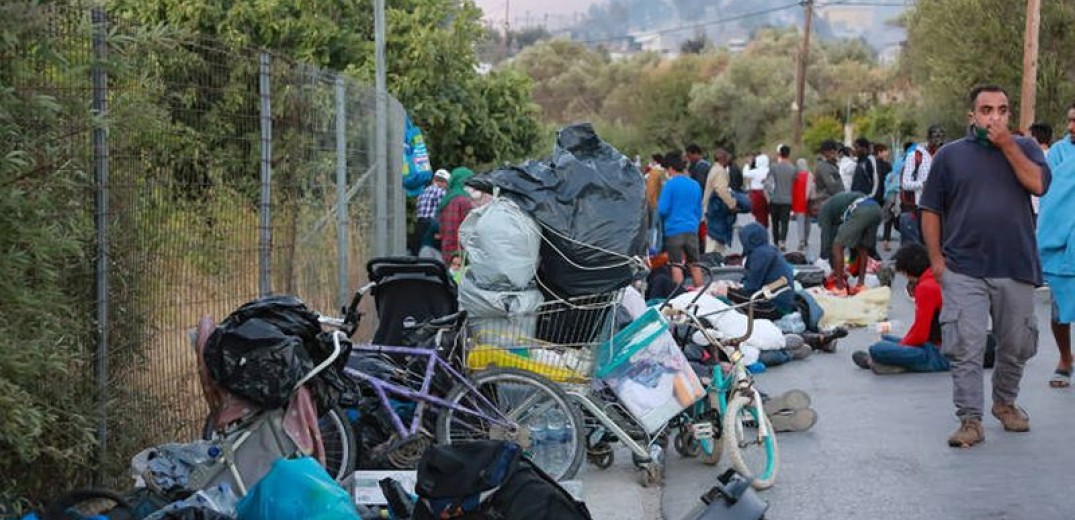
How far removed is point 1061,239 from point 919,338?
1.98 meters

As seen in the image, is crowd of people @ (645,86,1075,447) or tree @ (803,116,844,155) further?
tree @ (803,116,844,155)

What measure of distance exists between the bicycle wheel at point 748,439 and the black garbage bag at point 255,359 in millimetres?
2691

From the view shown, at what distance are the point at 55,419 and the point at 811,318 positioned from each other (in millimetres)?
9657

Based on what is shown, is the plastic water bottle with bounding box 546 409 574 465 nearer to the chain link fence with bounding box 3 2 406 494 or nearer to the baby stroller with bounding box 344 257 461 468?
the baby stroller with bounding box 344 257 461 468

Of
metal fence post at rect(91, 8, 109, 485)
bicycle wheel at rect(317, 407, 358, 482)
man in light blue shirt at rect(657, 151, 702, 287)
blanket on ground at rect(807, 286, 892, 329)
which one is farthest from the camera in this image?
man in light blue shirt at rect(657, 151, 702, 287)

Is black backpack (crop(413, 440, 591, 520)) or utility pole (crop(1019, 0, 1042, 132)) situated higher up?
utility pole (crop(1019, 0, 1042, 132))

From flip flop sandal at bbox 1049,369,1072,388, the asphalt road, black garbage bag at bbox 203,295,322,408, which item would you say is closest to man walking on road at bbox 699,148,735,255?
the asphalt road

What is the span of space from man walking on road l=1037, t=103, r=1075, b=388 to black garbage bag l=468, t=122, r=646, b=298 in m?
3.11

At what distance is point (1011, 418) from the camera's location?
9570mm

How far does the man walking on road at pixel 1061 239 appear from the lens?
10484mm

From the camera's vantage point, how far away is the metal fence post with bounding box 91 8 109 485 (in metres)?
6.73

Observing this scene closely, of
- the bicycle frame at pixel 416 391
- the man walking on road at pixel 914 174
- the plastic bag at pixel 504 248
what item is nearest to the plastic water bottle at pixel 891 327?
the man walking on road at pixel 914 174

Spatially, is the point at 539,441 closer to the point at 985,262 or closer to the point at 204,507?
the point at 985,262

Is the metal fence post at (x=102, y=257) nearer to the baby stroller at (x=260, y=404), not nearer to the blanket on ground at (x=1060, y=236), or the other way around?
the baby stroller at (x=260, y=404)
